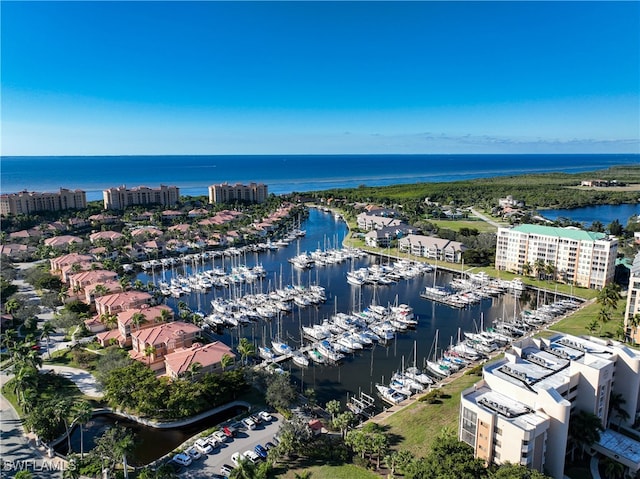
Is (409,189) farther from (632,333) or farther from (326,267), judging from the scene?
(632,333)

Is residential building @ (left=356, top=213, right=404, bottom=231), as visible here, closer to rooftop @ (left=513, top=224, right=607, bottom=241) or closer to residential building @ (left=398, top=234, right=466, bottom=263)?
residential building @ (left=398, top=234, right=466, bottom=263)

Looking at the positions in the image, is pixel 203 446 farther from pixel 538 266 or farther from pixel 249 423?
pixel 538 266

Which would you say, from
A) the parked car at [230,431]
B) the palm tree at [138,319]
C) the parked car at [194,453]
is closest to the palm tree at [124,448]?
the parked car at [194,453]

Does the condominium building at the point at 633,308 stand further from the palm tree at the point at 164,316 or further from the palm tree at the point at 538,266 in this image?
the palm tree at the point at 164,316

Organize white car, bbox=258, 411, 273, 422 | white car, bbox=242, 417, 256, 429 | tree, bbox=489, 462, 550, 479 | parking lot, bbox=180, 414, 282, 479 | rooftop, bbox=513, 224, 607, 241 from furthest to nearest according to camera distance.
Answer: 1. rooftop, bbox=513, 224, 607, 241
2. white car, bbox=258, 411, 273, 422
3. white car, bbox=242, 417, 256, 429
4. parking lot, bbox=180, 414, 282, 479
5. tree, bbox=489, 462, 550, 479

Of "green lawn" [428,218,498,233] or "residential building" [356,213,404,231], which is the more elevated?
"residential building" [356,213,404,231]

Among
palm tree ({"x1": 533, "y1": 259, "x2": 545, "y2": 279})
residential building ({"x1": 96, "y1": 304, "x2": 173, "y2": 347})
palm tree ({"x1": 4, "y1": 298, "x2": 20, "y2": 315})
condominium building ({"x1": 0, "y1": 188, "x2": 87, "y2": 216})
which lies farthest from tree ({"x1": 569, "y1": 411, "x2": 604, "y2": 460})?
condominium building ({"x1": 0, "y1": 188, "x2": 87, "y2": 216})

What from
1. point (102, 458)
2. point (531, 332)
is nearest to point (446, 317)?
point (531, 332)
